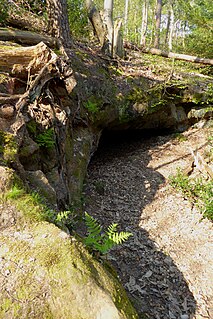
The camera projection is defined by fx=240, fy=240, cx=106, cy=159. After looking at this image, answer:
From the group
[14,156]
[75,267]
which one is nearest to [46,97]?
[14,156]

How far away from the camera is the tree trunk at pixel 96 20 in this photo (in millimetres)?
8297

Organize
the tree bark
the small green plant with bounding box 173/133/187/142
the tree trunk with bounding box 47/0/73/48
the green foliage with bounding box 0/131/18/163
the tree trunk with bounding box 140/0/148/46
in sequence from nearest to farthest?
the green foliage with bounding box 0/131/18/163 → the tree trunk with bounding box 47/0/73/48 → the tree bark → the small green plant with bounding box 173/133/187/142 → the tree trunk with bounding box 140/0/148/46

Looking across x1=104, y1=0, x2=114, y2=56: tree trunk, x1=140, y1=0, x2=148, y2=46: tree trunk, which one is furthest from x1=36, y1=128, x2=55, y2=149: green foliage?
x1=140, y1=0, x2=148, y2=46: tree trunk

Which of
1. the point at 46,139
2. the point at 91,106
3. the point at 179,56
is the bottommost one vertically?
the point at 91,106

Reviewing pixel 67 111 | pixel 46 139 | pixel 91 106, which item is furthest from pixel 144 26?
pixel 46 139

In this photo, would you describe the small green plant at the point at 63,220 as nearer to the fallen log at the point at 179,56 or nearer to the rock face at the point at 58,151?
the rock face at the point at 58,151

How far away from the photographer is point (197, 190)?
5953 millimetres

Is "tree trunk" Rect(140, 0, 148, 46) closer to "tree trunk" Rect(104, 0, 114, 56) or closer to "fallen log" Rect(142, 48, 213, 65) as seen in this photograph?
"fallen log" Rect(142, 48, 213, 65)

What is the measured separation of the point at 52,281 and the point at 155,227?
348 centimetres

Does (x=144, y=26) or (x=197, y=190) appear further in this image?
(x=144, y=26)

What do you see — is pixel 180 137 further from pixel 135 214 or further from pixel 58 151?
pixel 58 151

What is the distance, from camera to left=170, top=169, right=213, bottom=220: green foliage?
520 centimetres

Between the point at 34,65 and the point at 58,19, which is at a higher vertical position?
the point at 58,19

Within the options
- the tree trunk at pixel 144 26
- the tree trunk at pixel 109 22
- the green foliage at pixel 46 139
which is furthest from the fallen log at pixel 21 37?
the tree trunk at pixel 144 26
